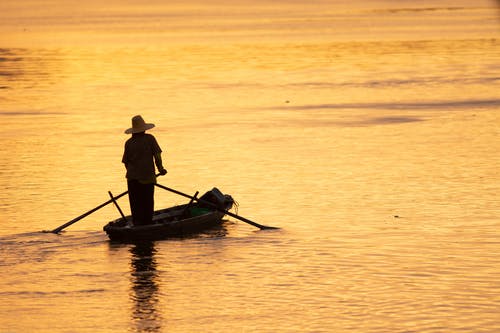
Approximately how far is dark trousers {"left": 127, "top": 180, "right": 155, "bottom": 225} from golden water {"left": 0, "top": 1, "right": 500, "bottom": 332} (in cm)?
61

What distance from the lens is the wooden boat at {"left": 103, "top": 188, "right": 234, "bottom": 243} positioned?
2119 cm

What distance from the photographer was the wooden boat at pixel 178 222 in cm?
2119

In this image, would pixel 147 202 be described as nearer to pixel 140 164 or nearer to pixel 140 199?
pixel 140 199

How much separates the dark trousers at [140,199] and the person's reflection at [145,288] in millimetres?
552

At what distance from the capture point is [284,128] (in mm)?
37844

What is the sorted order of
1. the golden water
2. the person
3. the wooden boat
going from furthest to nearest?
1. the person
2. the wooden boat
3. the golden water

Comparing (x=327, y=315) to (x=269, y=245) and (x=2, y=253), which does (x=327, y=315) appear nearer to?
(x=269, y=245)

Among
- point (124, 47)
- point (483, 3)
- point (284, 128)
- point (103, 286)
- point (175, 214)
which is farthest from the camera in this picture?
point (483, 3)

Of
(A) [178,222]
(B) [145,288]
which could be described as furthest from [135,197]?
(B) [145,288]

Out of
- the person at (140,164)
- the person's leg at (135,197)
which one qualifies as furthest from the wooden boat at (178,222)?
the person at (140,164)

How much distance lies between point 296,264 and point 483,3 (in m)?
120

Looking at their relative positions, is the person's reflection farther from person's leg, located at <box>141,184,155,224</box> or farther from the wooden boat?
person's leg, located at <box>141,184,155,224</box>

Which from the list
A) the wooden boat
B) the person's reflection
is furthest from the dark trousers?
the person's reflection

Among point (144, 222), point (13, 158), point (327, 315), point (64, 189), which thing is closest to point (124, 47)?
point (13, 158)
